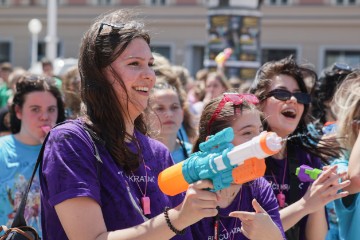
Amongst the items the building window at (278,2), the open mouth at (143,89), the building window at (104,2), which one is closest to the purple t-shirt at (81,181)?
the open mouth at (143,89)

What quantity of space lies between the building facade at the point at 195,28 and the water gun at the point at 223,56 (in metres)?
13.8

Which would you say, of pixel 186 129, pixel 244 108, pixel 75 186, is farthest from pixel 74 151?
pixel 186 129

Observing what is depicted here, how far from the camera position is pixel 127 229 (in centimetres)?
200

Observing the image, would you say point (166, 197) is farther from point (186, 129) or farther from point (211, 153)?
point (186, 129)

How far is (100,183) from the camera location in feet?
6.98

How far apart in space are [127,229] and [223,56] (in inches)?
324

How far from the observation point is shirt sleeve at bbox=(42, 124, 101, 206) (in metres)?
2.03

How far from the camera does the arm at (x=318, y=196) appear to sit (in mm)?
2785

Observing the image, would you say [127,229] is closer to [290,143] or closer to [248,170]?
[248,170]

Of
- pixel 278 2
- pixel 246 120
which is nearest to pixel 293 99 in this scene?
pixel 246 120

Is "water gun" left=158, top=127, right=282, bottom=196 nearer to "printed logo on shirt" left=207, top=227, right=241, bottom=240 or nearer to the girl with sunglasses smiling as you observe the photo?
"printed logo on shirt" left=207, top=227, right=241, bottom=240

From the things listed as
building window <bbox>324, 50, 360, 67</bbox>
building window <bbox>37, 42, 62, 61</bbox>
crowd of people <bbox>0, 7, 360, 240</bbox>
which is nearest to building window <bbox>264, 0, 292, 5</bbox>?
building window <bbox>324, 50, 360, 67</bbox>

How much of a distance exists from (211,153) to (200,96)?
6.98 m

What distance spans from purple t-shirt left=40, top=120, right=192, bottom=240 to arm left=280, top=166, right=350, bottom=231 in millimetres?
935
